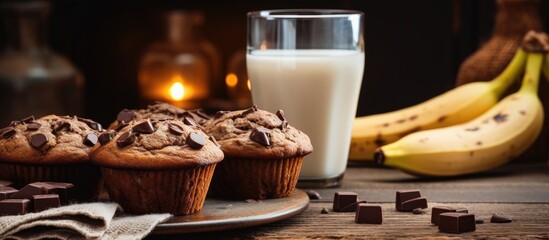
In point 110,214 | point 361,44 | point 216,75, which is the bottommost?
point 216,75

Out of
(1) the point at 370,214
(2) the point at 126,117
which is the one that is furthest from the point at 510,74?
(2) the point at 126,117

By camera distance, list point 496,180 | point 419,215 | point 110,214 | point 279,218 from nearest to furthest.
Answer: point 110,214, point 279,218, point 419,215, point 496,180

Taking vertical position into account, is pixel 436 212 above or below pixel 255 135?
below

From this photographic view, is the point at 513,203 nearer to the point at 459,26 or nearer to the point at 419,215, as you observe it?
the point at 419,215

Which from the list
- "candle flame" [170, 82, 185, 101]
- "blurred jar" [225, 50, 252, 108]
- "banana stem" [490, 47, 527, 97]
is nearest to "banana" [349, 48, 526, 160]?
"banana stem" [490, 47, 527, 97]

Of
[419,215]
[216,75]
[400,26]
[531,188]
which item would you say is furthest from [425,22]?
[419,215]

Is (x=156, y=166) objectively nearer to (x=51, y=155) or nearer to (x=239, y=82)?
(x=51, y=155)
